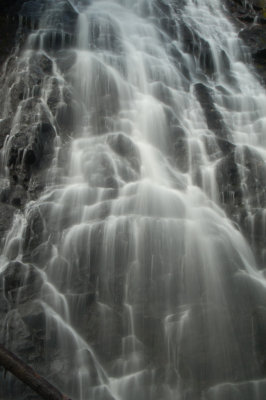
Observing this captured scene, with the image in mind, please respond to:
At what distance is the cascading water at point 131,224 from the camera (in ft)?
25.5

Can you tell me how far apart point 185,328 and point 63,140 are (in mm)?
6090

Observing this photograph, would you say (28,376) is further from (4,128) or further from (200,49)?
(200,49)

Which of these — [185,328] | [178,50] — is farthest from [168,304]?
[178,50]

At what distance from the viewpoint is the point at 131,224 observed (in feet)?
30.1

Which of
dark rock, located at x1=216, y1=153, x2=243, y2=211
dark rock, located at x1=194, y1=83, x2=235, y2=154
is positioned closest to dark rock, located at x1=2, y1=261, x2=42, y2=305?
dark rock, located at x1=216, y1=153, x2=243, y2=211

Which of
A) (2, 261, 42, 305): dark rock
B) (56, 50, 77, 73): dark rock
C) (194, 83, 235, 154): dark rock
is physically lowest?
(2, 261, 42, 305): dark rock

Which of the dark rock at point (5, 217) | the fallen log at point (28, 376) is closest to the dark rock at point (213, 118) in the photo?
the dark rock at point (5, 217)

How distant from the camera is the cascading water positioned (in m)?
7.76

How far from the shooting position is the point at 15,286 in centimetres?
842

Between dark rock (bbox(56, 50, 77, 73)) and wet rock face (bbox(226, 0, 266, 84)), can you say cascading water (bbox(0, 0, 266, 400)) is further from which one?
wet rock face (bbox(226, 0, 266, 84))

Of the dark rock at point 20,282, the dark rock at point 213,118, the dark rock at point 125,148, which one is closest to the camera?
the dark rock at point 20,282

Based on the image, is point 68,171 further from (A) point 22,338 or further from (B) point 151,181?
(A) point 22,338

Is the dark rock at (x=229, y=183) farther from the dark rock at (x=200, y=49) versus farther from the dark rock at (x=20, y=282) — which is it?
the dark rock at (x=200, y=49)

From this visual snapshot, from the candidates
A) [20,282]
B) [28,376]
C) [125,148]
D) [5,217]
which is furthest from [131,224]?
[28,376]
